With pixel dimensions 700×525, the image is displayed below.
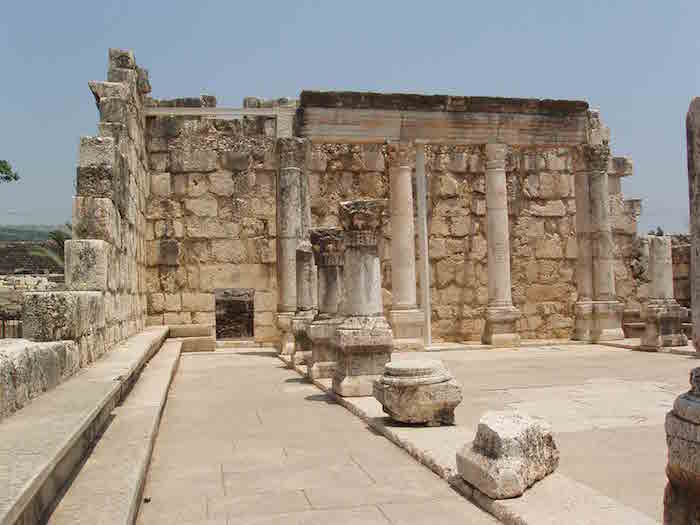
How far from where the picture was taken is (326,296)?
34.4 ft

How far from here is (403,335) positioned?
14852mm

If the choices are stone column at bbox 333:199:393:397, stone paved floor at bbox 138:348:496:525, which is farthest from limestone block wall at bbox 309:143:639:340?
stone paved floor at bbox 138:348:496:525

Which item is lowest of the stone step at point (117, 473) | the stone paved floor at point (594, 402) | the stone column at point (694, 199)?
the stone paved floor at point (594, 402)

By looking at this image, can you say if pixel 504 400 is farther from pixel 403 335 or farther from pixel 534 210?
pixel 534 210

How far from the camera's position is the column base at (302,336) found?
1204 cm

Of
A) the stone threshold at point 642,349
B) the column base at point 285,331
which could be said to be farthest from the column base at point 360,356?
the stone threshold at point 642,349

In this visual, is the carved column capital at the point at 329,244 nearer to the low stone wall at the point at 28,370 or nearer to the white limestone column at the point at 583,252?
the low stone wall at the point at 28,370

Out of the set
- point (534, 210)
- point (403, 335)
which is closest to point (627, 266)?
point (534, 210)

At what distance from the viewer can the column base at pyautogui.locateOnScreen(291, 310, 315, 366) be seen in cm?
1204

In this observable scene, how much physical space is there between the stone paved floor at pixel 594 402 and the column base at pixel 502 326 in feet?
3.24

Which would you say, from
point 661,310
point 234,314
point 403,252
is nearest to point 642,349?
point 661,310

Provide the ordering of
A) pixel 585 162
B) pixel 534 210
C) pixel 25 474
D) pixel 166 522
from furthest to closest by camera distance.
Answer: pixel 534 210 < pixel 585 162 < pixel 166 522 < pixel 25 474

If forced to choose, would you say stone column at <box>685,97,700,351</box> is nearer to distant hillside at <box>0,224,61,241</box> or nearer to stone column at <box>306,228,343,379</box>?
stone column at <box>306,228,343,379</box>

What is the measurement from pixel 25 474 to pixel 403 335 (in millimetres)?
12195
